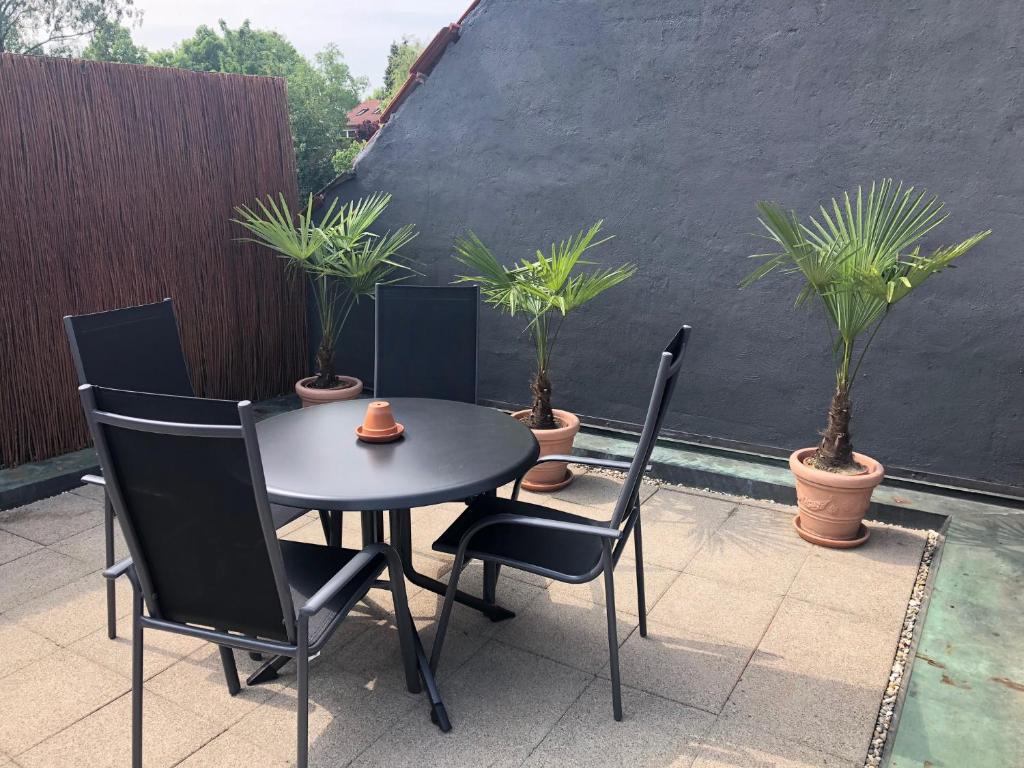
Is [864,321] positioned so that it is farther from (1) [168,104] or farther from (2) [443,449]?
(1) [168,104]

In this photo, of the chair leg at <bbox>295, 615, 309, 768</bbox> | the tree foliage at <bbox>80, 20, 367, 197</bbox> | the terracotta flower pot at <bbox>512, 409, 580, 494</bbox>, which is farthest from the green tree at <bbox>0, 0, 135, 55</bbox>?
the chair leg at <bbox>295, 615, 309, 768</bbox>

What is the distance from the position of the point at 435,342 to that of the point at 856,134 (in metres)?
2.31

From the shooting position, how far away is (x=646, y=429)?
208 cm

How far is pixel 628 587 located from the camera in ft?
9.48

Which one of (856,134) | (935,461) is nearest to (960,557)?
(935,461)

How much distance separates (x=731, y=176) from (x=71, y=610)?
3637 millimetres

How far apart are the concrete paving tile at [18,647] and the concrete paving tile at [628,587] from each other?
1687mm

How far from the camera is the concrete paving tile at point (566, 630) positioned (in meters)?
2.47

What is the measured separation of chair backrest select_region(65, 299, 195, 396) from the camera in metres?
2.45

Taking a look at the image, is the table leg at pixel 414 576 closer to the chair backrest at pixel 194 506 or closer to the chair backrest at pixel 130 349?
the chair backrest at pixel 194 506

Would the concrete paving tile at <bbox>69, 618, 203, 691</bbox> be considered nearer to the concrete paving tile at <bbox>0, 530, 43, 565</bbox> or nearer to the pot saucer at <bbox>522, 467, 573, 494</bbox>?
the concrete paving tile at <bbox>0, 530, 43, 565</bbox>

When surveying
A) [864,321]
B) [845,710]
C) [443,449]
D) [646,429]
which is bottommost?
[845,710]

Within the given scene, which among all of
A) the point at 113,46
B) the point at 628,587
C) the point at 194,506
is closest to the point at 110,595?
the point at 194,506

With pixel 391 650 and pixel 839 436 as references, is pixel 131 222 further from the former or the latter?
pixel 839 436
